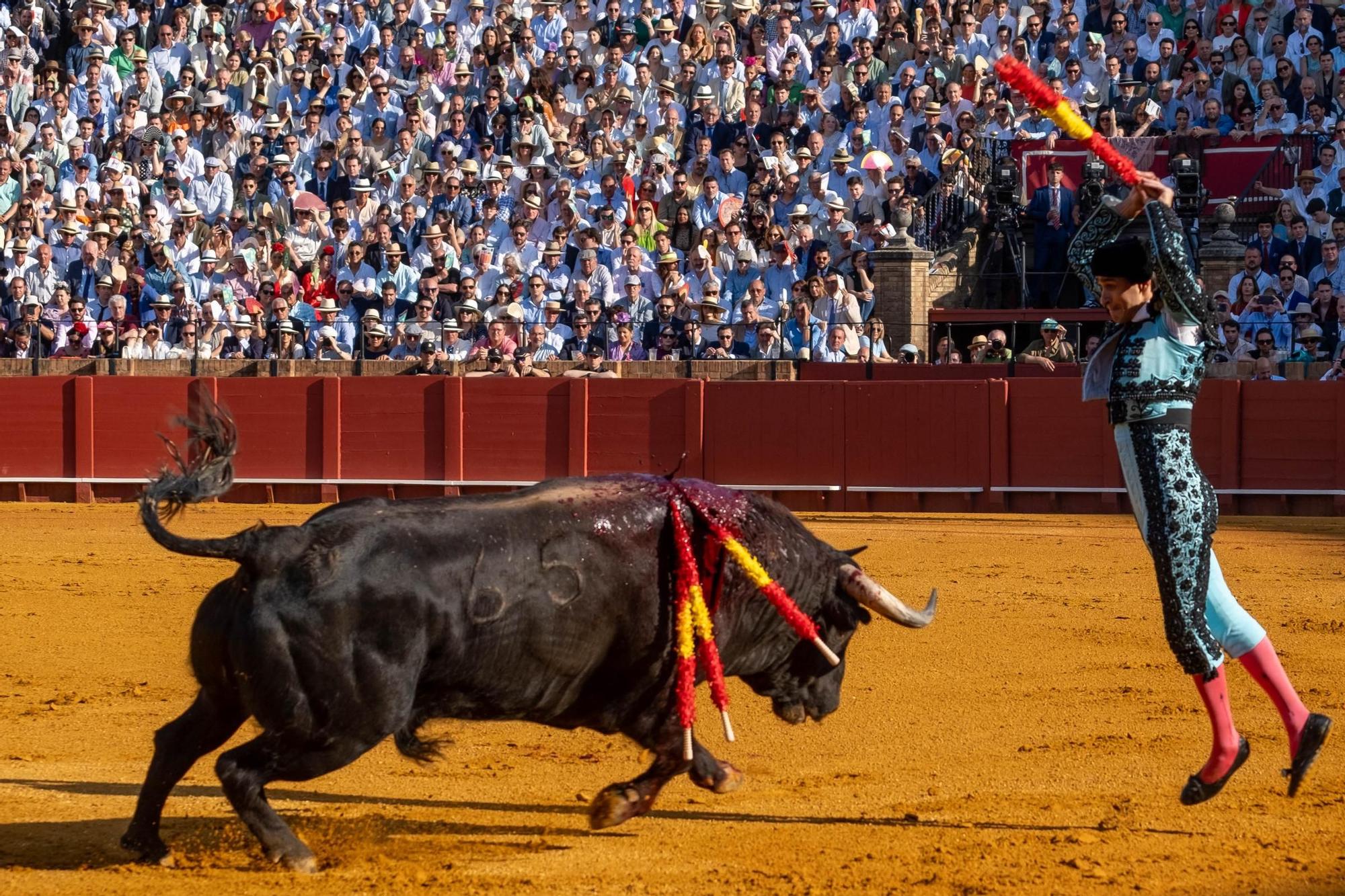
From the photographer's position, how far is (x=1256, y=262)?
42.6 feet

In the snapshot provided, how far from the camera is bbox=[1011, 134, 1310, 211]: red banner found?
13984mm

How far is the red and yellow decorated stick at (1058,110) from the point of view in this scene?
13.3 feet

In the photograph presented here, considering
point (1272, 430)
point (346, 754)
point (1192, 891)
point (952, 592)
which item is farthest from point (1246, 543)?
point (346, 754)

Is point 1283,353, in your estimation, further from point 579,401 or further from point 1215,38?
point 579,401

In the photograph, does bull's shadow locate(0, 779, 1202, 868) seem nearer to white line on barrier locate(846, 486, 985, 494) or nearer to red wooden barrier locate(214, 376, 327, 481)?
white line on barrier locate(846, 486, 985, 494)

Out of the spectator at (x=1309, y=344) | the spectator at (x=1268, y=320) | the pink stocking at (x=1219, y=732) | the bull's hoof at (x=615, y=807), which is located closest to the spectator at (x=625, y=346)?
the spectator at (x=1268, y=320)

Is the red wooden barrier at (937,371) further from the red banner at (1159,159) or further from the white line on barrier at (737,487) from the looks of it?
the red banner at (1159,159)

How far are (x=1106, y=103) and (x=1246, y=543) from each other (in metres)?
4.69

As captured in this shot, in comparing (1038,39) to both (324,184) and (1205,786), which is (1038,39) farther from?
(1205,786)

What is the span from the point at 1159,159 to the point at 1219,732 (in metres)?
10.6

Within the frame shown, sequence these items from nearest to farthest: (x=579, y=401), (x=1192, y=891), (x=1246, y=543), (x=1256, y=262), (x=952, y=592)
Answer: (x=1192, y=891) → (x=952, y=592) → (x=1246, y=543) → (x=1256, y=262) → (x=579, y=401)

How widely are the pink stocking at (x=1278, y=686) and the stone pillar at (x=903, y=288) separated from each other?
10.0 meters

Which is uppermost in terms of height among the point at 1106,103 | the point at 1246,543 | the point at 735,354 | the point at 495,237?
the point at 1106,103

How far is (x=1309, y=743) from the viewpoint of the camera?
424 centimetres
